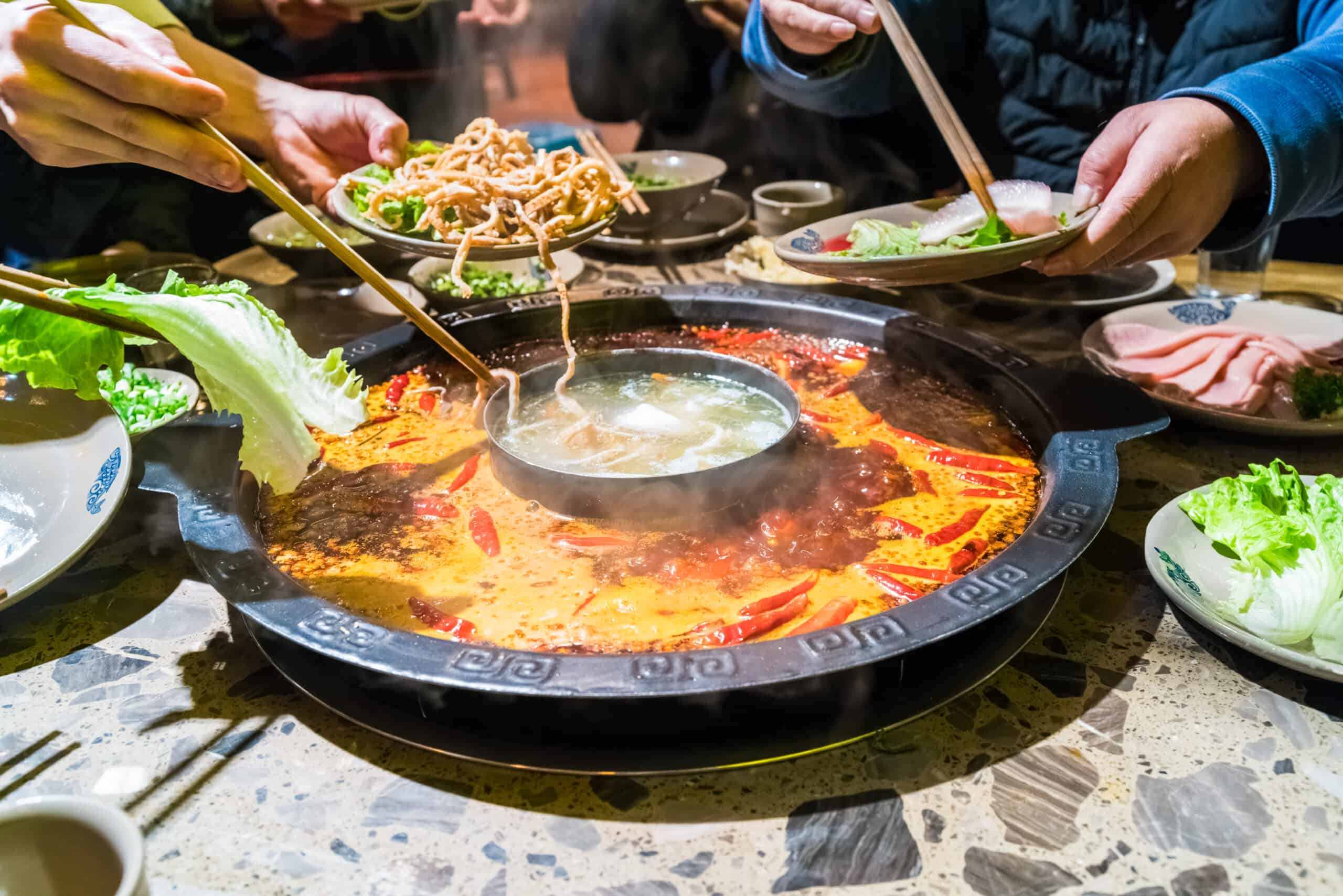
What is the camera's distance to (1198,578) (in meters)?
1.78

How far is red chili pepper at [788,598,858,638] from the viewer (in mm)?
1726

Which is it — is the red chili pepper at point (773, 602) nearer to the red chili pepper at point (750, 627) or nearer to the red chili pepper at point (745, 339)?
the red chili pepper at point (750, 627)

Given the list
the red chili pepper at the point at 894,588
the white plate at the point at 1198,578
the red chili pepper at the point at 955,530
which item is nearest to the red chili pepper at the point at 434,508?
the red chili pepper at the point at 894,588

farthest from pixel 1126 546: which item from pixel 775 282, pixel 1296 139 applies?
pixel 775 282

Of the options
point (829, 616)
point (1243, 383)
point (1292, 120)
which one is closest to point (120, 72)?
point (829, 616)

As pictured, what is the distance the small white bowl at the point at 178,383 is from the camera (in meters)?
2.34

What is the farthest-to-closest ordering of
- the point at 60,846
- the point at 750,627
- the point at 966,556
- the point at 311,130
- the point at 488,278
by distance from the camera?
the point at 488,278 → the point at 311,130 → the point at 966,556 → the point at 750,627 → the point at 60,846

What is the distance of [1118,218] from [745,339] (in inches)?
50.4

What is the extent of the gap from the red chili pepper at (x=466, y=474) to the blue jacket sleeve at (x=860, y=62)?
2162 millimetres

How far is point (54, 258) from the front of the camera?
14.3 feet

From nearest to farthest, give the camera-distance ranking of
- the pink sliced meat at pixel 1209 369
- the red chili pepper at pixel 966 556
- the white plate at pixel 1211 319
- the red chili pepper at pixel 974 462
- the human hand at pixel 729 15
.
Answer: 1. the red chili pepper at pixel 966 556
2. the red chili pepper at pixel 974 462
3. the pink sliced meat at pixel 1209 369
4. the white plate at pixel 1211 319
5. the human hand at pixel 729 15

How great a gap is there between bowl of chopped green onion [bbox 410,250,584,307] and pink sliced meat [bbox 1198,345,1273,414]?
2270mm

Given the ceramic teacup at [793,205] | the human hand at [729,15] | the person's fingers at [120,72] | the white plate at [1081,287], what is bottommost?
the white plate at [1081,287]

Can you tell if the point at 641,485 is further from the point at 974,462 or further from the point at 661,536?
the point at 974,462
